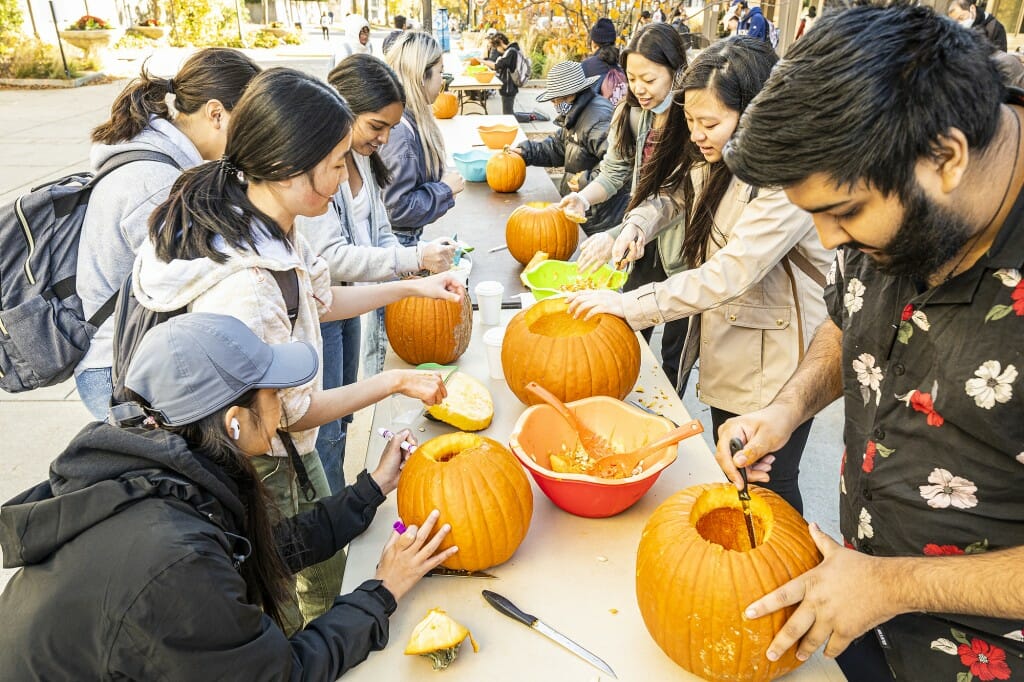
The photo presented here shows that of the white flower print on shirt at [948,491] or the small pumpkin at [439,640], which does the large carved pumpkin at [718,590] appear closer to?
the white flower print on shirt at [948,491]

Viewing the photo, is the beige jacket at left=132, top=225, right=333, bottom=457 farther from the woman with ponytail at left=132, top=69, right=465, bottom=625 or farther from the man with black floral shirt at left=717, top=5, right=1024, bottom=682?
the man with black floral shirt at left=717, top=5, right=1024, bottom=682

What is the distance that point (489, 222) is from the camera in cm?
472

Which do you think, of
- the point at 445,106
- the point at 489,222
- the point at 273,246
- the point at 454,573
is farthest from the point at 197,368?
the point at 445,106

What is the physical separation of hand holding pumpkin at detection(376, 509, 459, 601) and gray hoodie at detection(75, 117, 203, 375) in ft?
4.23

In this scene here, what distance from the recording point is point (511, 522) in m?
1.78

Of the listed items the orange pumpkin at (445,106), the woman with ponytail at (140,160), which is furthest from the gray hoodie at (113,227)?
the orange pumpkin at (445,106)

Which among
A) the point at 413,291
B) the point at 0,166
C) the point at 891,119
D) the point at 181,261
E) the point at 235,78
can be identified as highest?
the point at 891,119

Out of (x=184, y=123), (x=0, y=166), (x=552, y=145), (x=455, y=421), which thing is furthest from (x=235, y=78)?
(x=0, y=166)

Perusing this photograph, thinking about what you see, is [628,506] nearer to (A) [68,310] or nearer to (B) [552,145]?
(A) [68,310]

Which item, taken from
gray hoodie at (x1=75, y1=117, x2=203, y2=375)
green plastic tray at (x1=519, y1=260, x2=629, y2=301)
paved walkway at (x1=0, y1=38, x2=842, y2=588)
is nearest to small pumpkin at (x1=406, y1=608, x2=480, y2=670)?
gray hoodie at (x1=75, y1=117, x2=203, y2=375)

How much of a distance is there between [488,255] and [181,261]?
257 centimetres

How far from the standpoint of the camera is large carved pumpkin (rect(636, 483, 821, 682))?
1.43 metres

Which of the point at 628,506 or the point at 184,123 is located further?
the point at 184,123

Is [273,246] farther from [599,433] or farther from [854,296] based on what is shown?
[854,296]
